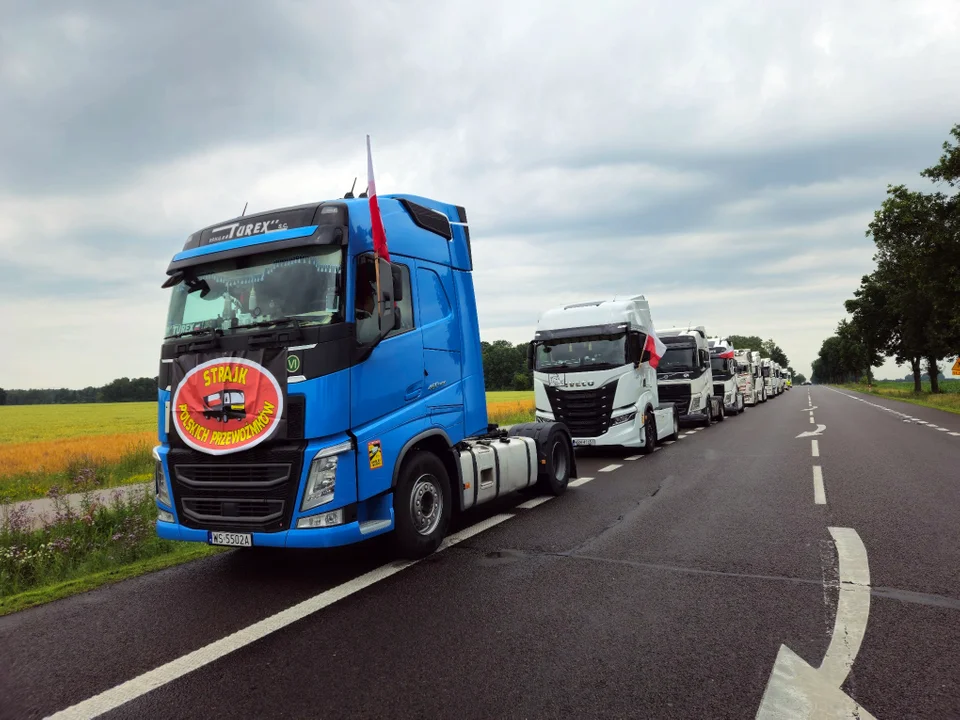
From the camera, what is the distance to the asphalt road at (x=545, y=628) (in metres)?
3.23

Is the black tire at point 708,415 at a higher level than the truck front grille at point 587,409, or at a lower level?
lower

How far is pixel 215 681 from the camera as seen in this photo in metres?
3.50

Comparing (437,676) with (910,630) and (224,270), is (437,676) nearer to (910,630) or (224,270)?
(910,630)

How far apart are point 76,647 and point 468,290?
448 centimetres

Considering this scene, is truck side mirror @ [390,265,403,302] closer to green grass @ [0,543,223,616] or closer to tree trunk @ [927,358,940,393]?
green grass @ [0,543,223,616]

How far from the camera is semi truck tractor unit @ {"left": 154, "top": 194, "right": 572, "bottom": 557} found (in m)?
4.95

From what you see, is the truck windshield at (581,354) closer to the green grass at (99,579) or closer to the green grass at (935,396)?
the green grass at (99,579)

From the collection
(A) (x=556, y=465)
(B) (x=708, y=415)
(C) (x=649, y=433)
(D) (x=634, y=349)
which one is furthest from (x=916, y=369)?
(A) (x=556, y=465)

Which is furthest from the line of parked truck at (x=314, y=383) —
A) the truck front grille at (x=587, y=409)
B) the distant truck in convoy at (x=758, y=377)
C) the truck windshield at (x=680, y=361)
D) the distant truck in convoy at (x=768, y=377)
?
the distant truck in convoy at (x=768, y=377)

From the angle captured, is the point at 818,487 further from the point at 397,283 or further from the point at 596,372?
the point at 397,283

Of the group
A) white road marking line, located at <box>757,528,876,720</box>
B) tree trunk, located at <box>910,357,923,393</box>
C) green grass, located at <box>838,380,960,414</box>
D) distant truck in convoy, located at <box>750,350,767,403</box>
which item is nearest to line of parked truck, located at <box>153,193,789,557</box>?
white road marking line, located at <box>757,528,876,720</box>

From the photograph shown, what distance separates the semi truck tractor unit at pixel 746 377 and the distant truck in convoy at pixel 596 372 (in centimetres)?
1864

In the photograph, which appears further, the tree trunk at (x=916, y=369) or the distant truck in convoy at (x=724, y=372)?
the tree trunk at (x=916, y=369)

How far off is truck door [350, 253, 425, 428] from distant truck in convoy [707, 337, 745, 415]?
69.5ft
